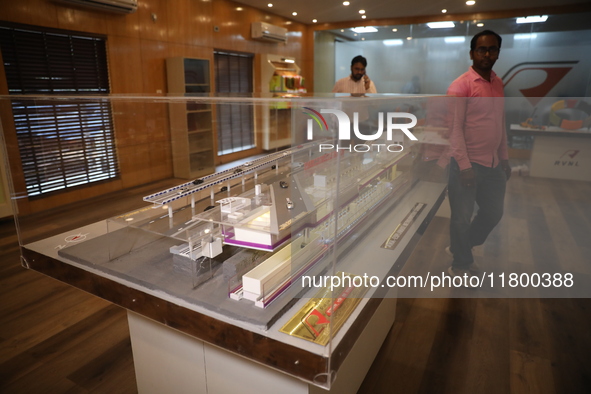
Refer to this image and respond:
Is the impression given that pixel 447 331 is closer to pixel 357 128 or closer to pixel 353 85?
pixel 357 128

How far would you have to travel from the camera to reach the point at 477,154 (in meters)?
1.96

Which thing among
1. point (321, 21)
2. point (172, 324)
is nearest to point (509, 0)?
point (321, 21)

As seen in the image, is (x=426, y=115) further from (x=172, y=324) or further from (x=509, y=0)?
(x=509, y=0)

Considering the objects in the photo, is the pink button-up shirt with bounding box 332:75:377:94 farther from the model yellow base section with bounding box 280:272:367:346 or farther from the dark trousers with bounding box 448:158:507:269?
the model yellow base section with bounding box 280:272:367:346

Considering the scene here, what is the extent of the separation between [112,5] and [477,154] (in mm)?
4381

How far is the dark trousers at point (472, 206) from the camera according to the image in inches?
79.1

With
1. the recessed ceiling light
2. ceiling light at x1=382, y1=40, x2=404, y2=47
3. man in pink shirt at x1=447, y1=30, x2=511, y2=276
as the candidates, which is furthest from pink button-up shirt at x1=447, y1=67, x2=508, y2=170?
ceiling light at x1=382, y1=40, x2=404, y2=47

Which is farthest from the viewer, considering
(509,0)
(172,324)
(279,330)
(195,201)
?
(509,0)

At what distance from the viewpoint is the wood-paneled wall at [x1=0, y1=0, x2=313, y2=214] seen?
175 centimetres

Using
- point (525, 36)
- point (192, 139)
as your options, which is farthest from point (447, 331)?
point (525, 36)

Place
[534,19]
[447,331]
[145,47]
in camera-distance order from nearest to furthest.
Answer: [447,331] < [145,47] < [534,19]

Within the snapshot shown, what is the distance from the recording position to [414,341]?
7.01 feet

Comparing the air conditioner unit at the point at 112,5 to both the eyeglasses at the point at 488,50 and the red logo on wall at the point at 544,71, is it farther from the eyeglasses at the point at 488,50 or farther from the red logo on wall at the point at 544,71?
the red logo on wall at the point at 544,71

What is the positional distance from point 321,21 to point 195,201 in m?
8.03
